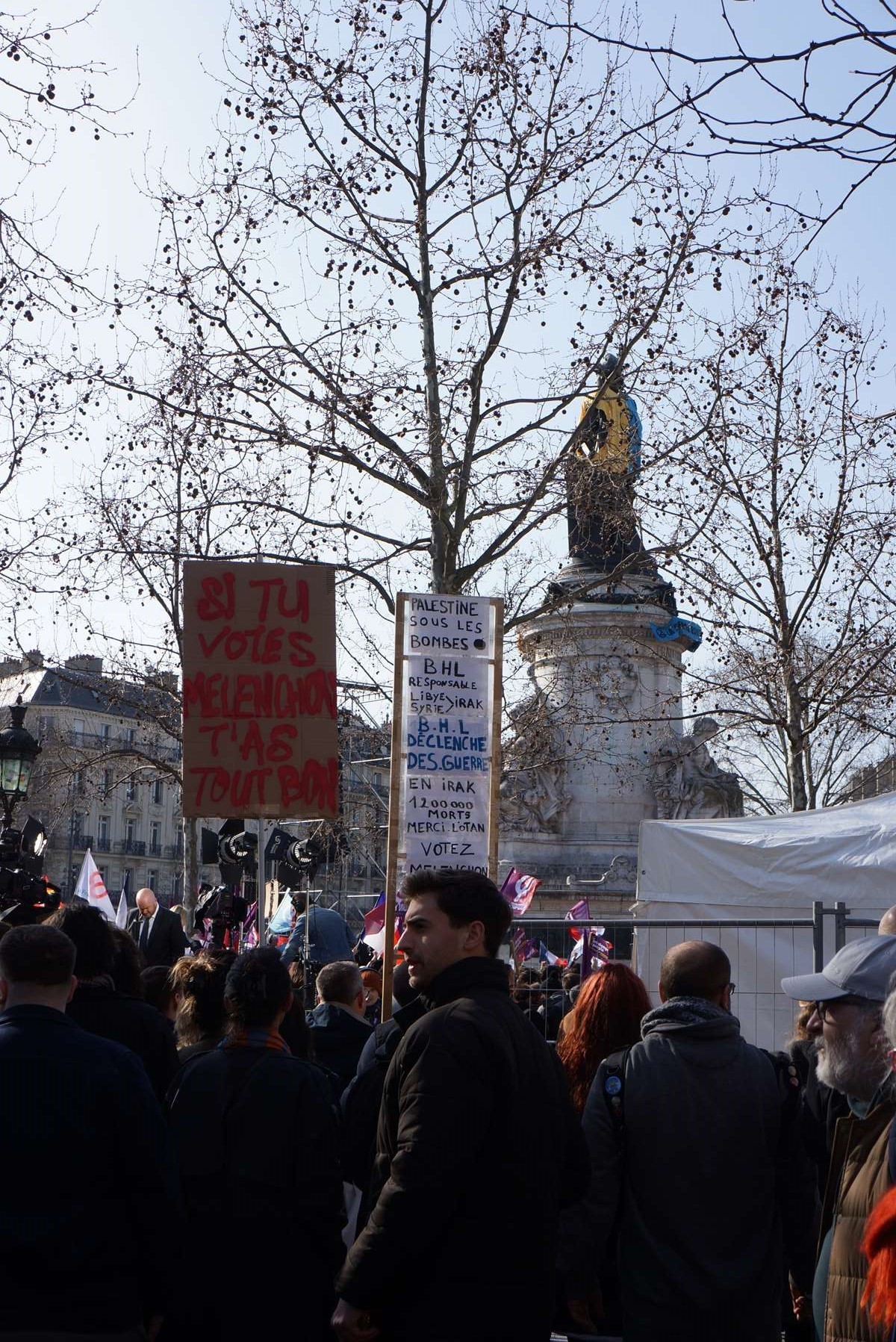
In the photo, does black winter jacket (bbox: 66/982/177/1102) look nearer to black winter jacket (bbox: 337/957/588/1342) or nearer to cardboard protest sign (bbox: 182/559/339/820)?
black winter jacket (bbox: 337/957/588/1342)

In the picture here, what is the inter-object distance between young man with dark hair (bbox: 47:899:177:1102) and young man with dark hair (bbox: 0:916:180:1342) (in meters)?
1.20

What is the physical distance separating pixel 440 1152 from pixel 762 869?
840cm

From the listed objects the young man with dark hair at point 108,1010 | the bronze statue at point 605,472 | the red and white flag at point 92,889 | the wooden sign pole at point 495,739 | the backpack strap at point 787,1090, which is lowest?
the backpack strap at point 787,1090

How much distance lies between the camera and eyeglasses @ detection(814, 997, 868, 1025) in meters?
3.90

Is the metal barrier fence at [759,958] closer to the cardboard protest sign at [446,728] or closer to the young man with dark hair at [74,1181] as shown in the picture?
the cardboard protest sign at [446,728]

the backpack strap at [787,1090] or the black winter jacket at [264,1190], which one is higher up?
the backpack strap at [787,1090]

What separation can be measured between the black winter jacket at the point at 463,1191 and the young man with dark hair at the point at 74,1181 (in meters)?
0.63

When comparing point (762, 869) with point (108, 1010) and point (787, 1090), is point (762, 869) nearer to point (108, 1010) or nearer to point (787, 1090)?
point (787, 1090)

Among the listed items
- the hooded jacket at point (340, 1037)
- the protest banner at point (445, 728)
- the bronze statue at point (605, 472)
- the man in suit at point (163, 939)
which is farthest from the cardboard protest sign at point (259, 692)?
the bronze statue at point (605, 472)

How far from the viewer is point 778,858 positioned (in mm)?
11523

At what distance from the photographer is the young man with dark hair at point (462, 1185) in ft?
11.6

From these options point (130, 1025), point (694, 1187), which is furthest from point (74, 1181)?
point (694, 1187)

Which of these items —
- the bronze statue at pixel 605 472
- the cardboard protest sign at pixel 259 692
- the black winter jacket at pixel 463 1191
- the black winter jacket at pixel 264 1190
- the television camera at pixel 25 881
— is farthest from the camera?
the bronze statue at pixel 605 472

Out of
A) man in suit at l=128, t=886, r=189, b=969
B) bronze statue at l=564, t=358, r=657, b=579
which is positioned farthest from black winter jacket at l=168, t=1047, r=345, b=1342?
bronze statue at l=564, t=358, r=657, b=579
